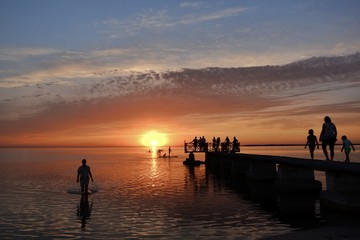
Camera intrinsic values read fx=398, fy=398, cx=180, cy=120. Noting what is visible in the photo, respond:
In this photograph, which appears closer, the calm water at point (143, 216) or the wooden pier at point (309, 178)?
the calm water at point (143, 216)

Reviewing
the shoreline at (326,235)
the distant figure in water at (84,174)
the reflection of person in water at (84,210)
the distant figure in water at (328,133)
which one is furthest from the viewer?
the distant figure in water at (84,174)

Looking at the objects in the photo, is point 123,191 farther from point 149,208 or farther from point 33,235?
point 33,235

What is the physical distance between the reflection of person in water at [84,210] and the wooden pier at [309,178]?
1241 centimetres

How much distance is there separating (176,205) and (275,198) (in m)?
7.25

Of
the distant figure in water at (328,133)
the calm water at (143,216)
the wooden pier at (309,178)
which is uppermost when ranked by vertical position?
the distant figure in water at (328,133)

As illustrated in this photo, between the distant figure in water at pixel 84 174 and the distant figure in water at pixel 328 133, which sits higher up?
the distant figure in water at pixel 328 133

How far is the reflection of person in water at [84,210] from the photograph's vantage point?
18.9 metres

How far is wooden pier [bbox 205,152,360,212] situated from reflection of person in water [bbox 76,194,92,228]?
12.4m

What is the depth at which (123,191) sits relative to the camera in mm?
31156

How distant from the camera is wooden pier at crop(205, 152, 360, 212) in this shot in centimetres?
1955

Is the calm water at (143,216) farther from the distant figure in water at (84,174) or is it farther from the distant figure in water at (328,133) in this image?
the distant figure in water at (328,133)

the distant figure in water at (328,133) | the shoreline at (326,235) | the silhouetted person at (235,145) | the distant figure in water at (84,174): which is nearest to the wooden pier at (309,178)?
the distant figure in water at (328,133)

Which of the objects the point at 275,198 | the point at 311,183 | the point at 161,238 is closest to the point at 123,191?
the point at 275,198

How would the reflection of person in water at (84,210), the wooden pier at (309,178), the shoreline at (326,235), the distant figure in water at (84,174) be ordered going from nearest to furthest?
the shoreline at (326,235) → the reflection of person in water at (84,210) → the wooden pier at (309,178) → the distant figure in water at (84,174)
